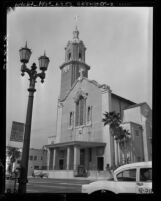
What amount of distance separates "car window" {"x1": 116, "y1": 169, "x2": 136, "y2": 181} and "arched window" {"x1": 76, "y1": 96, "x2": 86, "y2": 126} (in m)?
21.8

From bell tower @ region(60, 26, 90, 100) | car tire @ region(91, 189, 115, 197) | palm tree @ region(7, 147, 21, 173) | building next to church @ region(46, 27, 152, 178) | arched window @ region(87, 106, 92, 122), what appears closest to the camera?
car tire @ region(91, 189, 115, 197)

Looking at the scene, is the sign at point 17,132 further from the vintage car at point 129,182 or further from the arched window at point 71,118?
the arched window at point 71,118

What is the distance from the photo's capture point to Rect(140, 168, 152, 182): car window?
17.9 ft

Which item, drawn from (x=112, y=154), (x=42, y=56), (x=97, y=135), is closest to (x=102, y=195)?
(x=42, y=56)

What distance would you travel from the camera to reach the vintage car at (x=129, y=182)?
5.45 meters

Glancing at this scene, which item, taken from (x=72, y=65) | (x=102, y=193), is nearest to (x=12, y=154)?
(x=102, y=193)

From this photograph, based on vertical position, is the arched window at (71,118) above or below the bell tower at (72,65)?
below

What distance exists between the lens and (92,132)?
26.5 m

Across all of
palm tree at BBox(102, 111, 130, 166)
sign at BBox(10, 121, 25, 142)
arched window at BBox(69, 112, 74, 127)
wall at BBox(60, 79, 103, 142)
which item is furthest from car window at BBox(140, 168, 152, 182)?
arched window at BBox(69, 112, 74, 127)

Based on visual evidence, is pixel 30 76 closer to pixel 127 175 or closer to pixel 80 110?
pixel 127 175

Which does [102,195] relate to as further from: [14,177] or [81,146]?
[81,146]

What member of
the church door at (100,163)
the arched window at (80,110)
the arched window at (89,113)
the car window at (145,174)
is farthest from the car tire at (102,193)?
the arched window at (80,110)

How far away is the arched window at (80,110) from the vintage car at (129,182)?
21.9 m

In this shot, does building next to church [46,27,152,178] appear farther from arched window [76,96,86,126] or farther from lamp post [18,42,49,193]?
lamp post [18,42,49,193]
